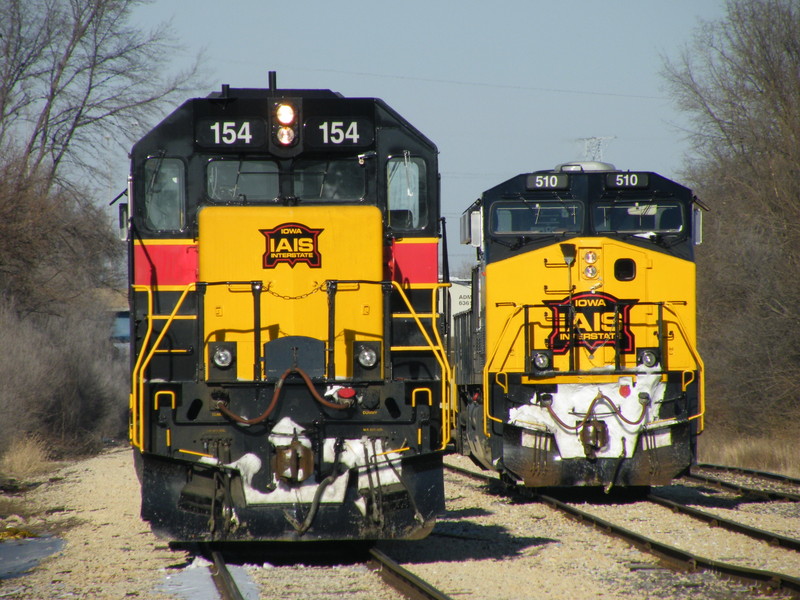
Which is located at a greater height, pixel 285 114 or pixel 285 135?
pixel 285 114

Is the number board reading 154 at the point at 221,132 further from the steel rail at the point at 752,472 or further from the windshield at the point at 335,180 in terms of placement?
the steel rail at the point at 752,472

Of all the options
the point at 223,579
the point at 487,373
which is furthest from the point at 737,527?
the point at 223,579

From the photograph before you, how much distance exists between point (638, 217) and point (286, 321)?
5.42 metres

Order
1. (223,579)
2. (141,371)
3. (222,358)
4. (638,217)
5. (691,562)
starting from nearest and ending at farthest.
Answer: (223,579), (141,371), (222,358), (691,562), (638,217)

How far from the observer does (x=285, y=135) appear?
7.45 metres

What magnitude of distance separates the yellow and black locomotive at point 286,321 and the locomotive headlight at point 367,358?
11 millimetres

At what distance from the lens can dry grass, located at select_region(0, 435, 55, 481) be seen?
51.5 feet

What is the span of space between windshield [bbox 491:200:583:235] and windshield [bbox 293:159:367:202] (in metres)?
4.02

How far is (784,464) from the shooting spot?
14844 mm

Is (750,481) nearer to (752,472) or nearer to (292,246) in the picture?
(752,472)

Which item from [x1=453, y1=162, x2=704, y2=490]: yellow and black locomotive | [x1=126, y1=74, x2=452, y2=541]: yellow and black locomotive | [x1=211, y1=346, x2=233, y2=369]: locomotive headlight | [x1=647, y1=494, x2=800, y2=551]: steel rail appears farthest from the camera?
[x1=453, y1=162, x2=704, y2=490]: yellow and black locomotive

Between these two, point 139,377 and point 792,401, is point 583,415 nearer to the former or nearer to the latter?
point 139,377

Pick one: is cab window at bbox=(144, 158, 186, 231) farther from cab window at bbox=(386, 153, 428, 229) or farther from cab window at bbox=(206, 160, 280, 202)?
cab window at bbox=(386, 153, 428, 229)

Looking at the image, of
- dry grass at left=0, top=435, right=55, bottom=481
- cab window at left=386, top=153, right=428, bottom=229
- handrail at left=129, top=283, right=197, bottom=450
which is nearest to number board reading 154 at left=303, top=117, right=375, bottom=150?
cab window at left=386, top=153, right=428, bottom=229
